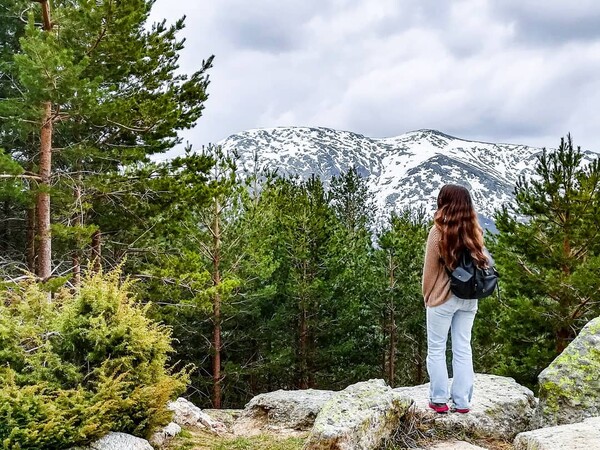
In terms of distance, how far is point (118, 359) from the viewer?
4609 mm

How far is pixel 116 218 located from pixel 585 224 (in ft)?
32.5

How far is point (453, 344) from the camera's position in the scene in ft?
14.3

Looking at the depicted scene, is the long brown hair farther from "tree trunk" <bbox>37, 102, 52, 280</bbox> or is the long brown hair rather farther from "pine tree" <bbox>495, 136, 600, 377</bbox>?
"pine tree" <bbox>495, 136, 600, 377</bbox>

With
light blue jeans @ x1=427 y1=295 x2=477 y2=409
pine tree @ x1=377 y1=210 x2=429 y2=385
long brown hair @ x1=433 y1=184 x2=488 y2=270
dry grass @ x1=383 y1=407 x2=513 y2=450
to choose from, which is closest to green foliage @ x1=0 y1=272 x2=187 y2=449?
dry grass @ x1=383 y1=407 x2=513 y2=450

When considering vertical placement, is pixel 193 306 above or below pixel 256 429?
above

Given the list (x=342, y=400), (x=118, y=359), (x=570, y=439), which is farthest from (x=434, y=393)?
(x=118, y=359)

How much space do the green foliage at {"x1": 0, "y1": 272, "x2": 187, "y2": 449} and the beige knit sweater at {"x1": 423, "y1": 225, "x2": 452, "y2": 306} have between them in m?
2.62

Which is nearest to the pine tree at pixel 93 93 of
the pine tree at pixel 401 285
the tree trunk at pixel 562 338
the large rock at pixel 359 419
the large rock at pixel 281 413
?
the large rock at pixel 281 413

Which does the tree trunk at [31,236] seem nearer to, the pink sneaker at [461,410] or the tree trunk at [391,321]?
the pink sneaker at [461,410]

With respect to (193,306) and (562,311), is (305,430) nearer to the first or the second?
(193,306)

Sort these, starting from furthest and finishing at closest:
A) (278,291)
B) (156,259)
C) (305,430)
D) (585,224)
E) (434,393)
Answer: (278,291) < (156,259) < (585,224) < (305,430) < (434,393)

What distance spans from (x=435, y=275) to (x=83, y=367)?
341cm

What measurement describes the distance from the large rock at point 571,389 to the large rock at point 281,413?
3.75m

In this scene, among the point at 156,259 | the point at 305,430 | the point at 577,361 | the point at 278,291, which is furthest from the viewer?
the point at 278,291
